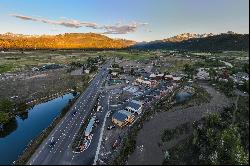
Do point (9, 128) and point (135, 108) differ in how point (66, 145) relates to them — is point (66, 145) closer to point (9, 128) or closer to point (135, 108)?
point (135, 108)

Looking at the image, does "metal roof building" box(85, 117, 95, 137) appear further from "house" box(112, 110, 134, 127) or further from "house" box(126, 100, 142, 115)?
"house" box(126, 100, 142, 115)

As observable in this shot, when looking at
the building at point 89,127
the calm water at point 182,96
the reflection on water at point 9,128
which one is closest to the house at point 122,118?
the building at point 89,127

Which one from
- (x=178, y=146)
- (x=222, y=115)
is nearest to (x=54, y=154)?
(x=178, y=146)

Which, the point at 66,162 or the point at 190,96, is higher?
the point at 190,96

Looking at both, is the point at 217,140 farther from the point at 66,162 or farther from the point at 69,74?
the point at 69,74

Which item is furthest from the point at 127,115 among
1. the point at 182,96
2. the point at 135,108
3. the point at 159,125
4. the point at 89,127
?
the point at 182,96

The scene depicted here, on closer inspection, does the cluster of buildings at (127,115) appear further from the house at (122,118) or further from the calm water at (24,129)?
the calm water at (24,129)

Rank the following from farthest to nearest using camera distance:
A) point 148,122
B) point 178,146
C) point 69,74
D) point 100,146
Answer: point 69,74, point 148,122, point 100,146, point 178,146
